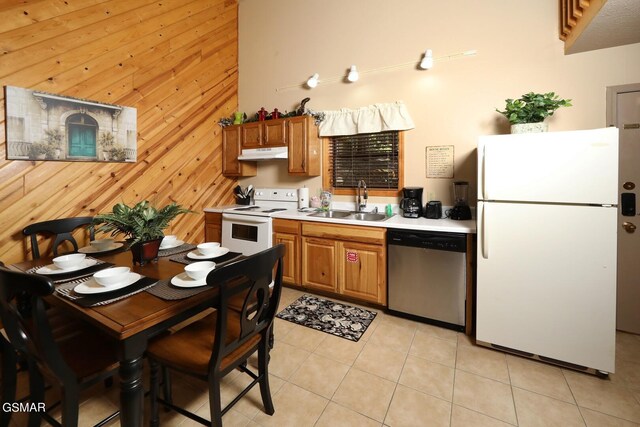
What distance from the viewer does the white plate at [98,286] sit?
4.23 feet

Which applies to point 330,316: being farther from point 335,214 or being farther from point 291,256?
point 335,214

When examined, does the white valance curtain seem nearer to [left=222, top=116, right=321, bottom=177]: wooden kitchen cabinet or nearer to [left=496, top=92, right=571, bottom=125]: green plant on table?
[left=222, top=116, right=321, bottom=177]: wooden kitchen cabinet

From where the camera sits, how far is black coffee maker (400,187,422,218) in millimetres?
2945

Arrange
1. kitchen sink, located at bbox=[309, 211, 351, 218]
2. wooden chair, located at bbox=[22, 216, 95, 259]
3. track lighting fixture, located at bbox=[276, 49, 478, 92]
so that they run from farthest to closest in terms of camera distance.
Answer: kitchen sink, located at bbox=[309, 211, 351, 218] → track lighting fixture, located at bbox=[276, 49, 478, 92] → wooden chair, located at bbox=[22, 216, 95, 259]

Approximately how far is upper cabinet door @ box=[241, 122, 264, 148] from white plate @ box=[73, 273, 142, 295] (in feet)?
8.64

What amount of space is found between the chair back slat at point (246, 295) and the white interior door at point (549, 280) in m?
1.61

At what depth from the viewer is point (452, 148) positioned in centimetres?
293

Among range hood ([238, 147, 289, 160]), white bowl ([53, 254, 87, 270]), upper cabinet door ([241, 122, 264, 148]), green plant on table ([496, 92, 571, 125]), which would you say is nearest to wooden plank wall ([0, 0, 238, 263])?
upper cabinet door ([241, 122, 264, 148])

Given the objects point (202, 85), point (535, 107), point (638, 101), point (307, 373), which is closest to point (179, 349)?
point (307, 373)

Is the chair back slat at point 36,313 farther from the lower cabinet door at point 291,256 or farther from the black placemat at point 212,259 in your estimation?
the lower cabinet door at point 291,256

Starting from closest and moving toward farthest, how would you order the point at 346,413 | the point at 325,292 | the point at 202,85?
the point at 346,413
the point at 325,292
the point at 202,85

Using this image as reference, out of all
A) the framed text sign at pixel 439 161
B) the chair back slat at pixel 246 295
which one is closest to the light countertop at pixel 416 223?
the framed text sign at pixel 439 161

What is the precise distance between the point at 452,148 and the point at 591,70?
1.18 m

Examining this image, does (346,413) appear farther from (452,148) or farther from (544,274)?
(452,148)
